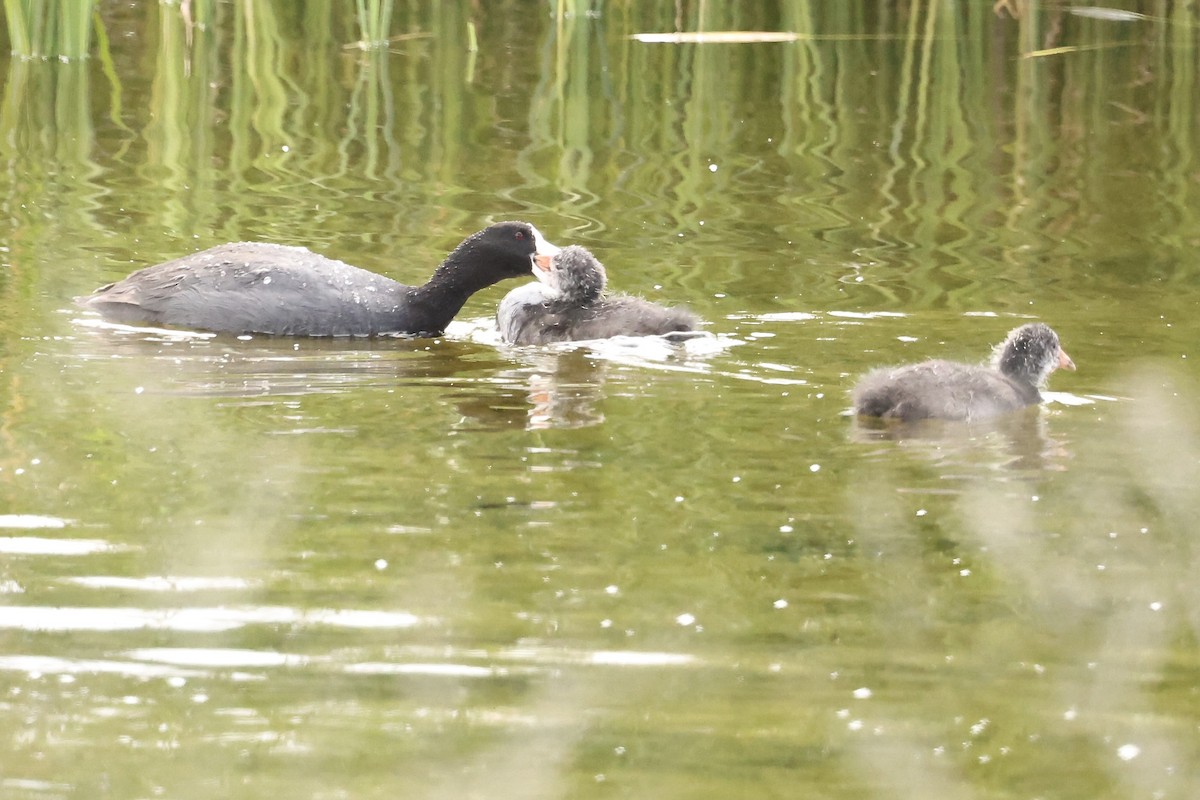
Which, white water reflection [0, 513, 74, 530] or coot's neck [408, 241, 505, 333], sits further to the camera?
coot's neck [408, 241, 505, 333]

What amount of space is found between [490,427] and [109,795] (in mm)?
3319

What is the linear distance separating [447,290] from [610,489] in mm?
3243

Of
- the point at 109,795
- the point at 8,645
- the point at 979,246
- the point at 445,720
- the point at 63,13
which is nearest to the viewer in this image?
the point at 109,795

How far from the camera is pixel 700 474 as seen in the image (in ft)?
21.5

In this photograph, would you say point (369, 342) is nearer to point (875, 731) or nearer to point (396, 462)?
point (396, 462)

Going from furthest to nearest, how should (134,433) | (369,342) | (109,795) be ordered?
(369,342) → (134,433) → (109,795)

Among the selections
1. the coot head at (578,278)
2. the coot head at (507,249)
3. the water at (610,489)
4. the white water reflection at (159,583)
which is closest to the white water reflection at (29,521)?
the water at (610,489)

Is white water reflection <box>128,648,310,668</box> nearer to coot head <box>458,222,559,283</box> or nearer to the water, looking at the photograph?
the water

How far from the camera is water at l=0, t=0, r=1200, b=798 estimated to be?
4.43 metres

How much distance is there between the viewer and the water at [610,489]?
14.5 ft

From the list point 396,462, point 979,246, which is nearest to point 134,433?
point 396,462

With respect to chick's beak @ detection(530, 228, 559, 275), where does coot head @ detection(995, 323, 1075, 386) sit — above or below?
below

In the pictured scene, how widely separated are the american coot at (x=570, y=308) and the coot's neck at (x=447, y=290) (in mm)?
203

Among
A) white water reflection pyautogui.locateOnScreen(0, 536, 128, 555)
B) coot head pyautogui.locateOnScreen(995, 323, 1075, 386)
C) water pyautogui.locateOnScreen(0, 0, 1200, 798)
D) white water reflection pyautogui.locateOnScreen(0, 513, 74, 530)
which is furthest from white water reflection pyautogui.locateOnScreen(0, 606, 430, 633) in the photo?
coot head pyautogui.locateOnScreen(995, 323, 1075, 386)
